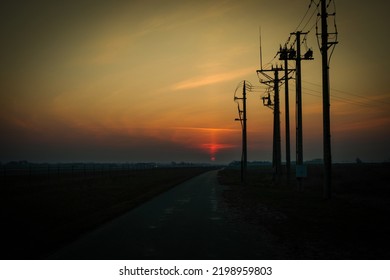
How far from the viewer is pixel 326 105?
20.7 m

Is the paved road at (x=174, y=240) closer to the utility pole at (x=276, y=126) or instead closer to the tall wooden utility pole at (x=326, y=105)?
the tall wooden utility pole at (x=326, y=105)

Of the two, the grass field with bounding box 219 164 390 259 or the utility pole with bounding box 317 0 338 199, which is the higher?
the utility pole with bounding box 317 0 338 199

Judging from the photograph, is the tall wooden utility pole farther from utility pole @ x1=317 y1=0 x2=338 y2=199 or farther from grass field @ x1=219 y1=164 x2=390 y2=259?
grass field @ x1=219 y1=164 x2=390 y2=259

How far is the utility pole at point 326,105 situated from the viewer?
20.4m

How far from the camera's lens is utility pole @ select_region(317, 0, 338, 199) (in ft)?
67.1

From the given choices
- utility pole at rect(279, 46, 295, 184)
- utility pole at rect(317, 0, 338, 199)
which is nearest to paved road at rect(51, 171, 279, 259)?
utility pole at rect(317, 0, 338, 199)

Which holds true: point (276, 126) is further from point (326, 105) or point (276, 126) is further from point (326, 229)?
point (326, 229)

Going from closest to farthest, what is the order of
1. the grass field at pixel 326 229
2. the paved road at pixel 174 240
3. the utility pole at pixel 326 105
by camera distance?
Result: the paved road at pixel 174 240, the grass field at pixel 326 229, the utility pole at pixel 326 105

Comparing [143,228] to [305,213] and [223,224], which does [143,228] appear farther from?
[305,213]

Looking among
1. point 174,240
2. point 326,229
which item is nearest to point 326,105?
point 326,229

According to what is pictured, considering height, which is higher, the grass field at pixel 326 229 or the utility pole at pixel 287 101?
the utility pole at pixel 287 101

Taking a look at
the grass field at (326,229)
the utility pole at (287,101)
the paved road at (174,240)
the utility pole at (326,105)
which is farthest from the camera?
the utility pole at (287,101)

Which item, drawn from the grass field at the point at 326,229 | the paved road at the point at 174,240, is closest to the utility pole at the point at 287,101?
the grass field at the point at 326,229
